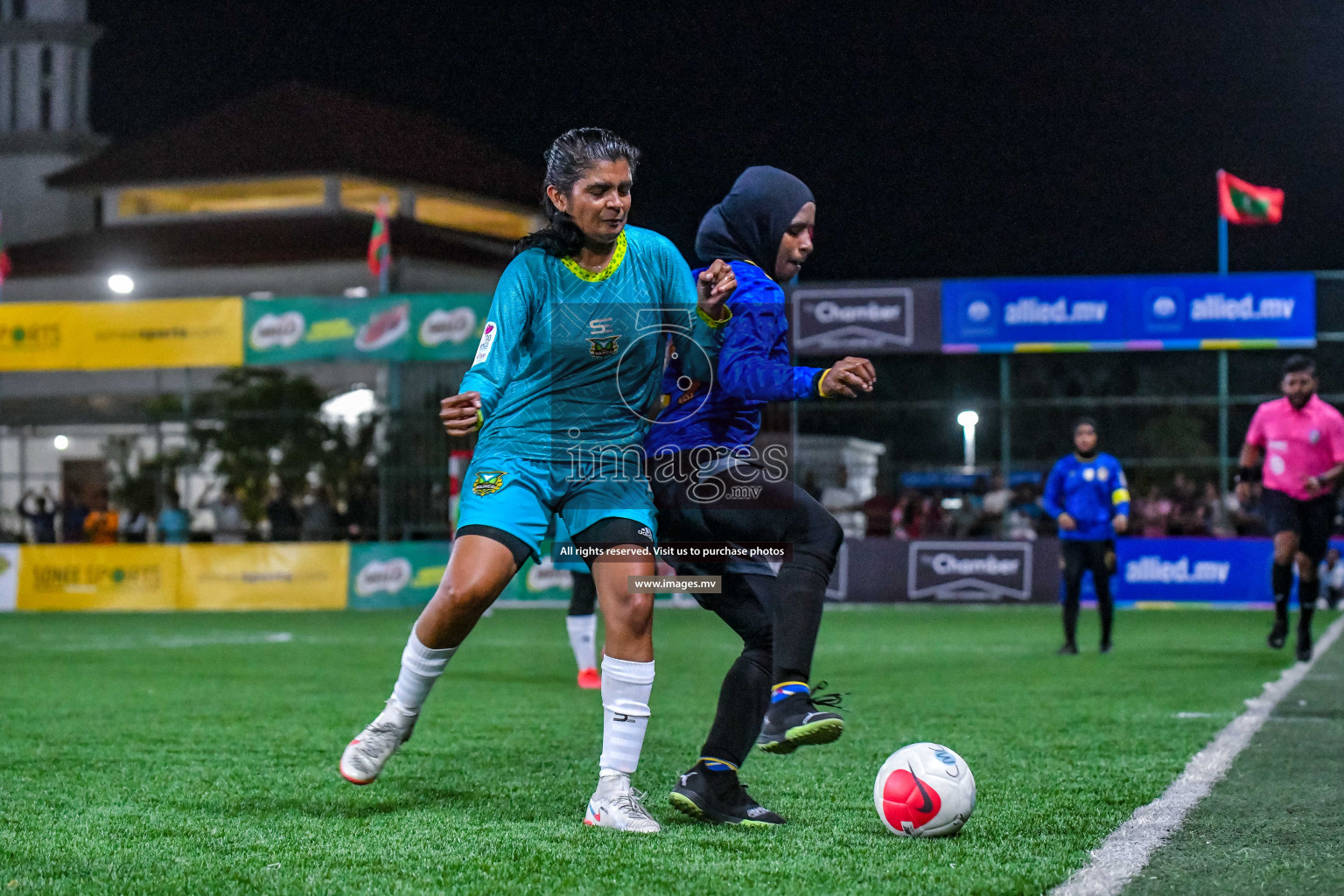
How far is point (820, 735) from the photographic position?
448cm

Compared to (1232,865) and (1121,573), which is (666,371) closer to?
(1232,865)

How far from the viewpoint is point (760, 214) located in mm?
4723

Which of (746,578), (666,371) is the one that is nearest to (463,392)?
(666,371)

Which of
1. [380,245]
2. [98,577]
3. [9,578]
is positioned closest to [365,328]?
[98,577]

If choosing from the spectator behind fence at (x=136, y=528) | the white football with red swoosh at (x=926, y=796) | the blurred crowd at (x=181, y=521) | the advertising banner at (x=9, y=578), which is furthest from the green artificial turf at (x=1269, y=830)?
the spectator behind fence at (x=136, y=528)

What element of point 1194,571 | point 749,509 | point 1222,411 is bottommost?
point 1194,571

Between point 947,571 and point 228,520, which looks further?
point 228,520

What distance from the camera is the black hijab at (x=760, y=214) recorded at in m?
4.72

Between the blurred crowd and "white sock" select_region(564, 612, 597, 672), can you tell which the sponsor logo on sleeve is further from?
the blurred crowd

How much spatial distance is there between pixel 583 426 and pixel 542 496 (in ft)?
0.78

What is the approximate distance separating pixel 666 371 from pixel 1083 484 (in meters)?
8.64

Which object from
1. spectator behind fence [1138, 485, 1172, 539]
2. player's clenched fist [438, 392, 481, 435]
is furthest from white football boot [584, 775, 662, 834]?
spectator behind fence [1138, 485, 1172, 539]

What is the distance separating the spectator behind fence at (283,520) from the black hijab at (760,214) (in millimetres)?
18750

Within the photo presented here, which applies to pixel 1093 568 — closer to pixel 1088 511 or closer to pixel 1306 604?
pixel 1088 511
